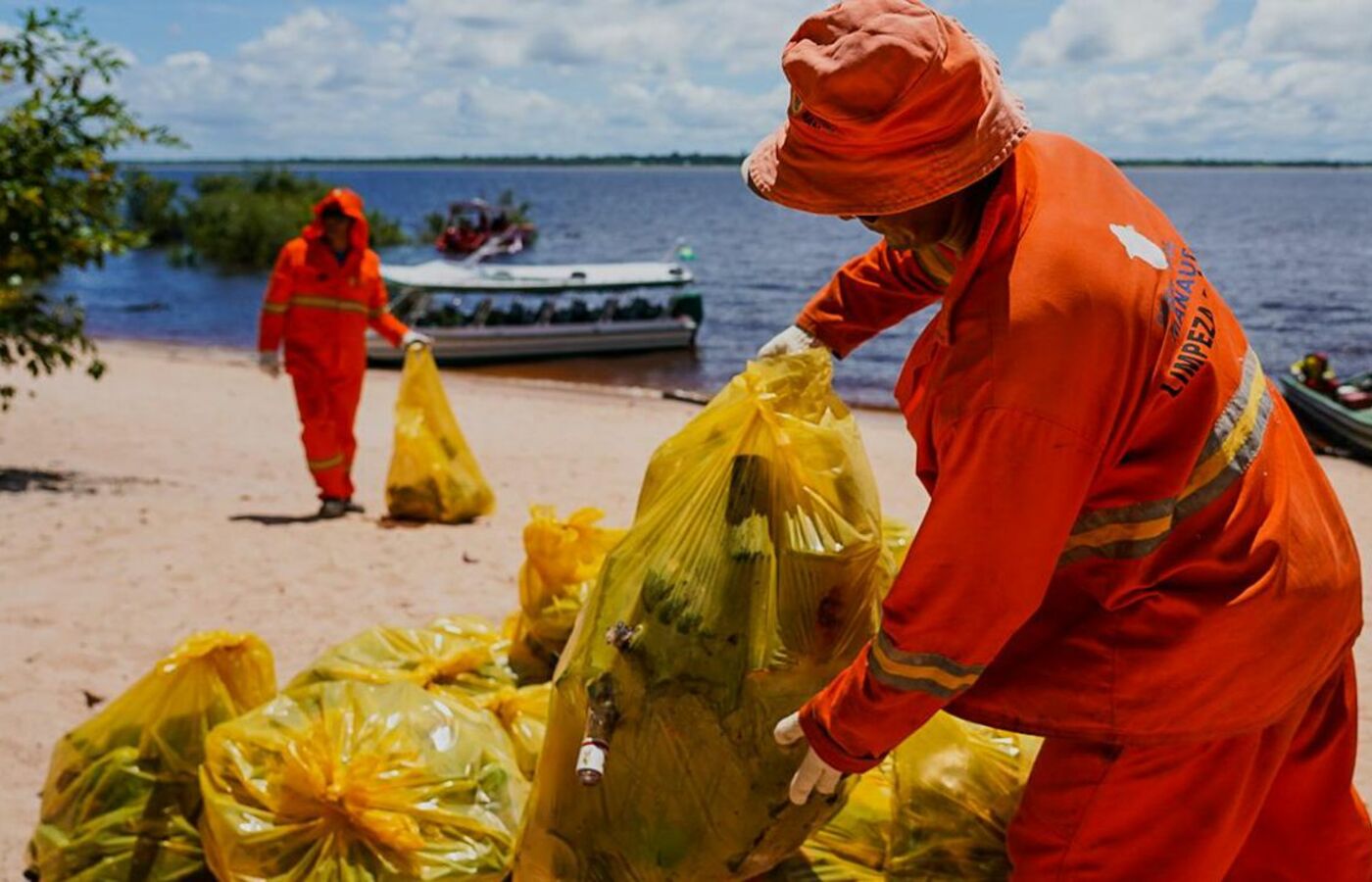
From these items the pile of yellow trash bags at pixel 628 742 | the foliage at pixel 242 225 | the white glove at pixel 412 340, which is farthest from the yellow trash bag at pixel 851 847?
the foliage at pixel 242 225

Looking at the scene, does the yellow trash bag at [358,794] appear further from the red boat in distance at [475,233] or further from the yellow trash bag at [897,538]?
the red boat in distance at [475,233]

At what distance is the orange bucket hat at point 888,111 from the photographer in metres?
1.41

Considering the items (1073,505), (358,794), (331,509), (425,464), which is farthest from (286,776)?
(331,509)

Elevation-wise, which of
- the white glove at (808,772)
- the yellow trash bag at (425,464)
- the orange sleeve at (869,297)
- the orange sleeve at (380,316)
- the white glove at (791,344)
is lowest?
the yellow trash bag at (425,464)

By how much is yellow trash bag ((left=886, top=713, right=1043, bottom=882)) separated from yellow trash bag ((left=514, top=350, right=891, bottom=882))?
0.90 feet

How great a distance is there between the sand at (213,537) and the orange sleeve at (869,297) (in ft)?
6.41

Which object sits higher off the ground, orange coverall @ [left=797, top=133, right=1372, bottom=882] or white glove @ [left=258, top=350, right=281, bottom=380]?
orange coverall @ [left=797, top=133, right=1372, bottom=882]

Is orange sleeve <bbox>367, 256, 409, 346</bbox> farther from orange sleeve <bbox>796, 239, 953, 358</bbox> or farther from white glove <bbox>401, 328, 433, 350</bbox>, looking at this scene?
orange sleeve <bbox>796, 239, 953, 358</bbox>

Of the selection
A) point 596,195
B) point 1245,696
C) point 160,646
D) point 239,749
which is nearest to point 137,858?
point 239,749

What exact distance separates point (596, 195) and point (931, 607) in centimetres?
9379

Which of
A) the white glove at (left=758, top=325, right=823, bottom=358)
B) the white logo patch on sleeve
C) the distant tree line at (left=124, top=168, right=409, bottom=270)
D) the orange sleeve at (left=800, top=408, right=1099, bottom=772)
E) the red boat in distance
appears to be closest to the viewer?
the orange sleeve at (left=800, top=408, right=1099, bottom=772)

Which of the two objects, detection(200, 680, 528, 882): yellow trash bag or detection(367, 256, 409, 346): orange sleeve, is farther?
detection(367, 256, 409, 346): orange sleeve

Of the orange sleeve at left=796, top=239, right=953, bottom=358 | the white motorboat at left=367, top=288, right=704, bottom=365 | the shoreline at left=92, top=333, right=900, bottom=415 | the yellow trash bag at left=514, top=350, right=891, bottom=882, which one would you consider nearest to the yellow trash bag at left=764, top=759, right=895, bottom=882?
the yellow trash bag at left=514, top=350, right=891, bottom=882

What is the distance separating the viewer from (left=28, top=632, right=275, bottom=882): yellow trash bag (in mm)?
2596
